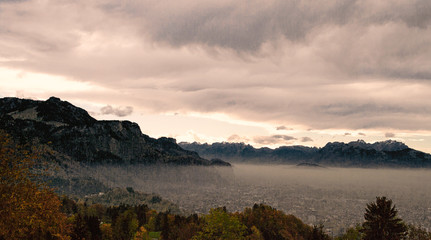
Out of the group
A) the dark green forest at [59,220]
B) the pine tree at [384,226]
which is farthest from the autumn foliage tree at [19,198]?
the pine tree at [384,226]

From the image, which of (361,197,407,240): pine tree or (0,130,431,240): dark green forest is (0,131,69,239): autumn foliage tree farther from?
(361,197,407,240): pine tree

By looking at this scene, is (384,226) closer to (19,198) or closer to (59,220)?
(59,220)

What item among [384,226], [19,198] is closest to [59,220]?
[19,198]

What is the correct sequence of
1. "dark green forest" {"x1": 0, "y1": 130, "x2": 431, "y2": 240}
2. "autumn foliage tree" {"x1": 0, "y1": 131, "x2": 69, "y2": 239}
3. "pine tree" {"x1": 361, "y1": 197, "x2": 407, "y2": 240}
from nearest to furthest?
"autumn foliage tree" {"x1": 0, "y1": 131, "x2": 69, "y2": 239} → "dark green forest" {"x1": 0, "y1": 130, "x2": 431, "y2": 240} → "pine tree" {"x1": 361, "y1": 197, "x2": 407, "y2": 240}

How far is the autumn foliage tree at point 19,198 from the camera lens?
109 ft

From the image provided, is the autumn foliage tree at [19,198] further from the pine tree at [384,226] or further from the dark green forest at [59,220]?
the pine tree at [384,226]

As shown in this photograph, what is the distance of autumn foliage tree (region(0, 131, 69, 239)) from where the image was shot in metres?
33.3

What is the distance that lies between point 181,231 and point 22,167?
112206 mm

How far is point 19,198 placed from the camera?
33750 mm

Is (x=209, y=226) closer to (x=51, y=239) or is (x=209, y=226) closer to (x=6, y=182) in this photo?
(x=51, y=239)

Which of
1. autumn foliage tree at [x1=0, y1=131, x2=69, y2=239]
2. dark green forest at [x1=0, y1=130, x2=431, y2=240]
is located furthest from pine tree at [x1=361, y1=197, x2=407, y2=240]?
autumn foliage tree at [x1=0, y1=131, x2=69, y2=239]

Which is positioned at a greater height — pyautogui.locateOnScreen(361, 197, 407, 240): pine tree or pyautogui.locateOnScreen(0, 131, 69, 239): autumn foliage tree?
pyautogui.locateOnScreen(0, 131, 69, 239): autumn foliage tree

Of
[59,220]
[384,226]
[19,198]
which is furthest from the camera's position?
[384,226]

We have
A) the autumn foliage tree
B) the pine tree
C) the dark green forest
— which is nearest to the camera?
the autumn foliage tree
